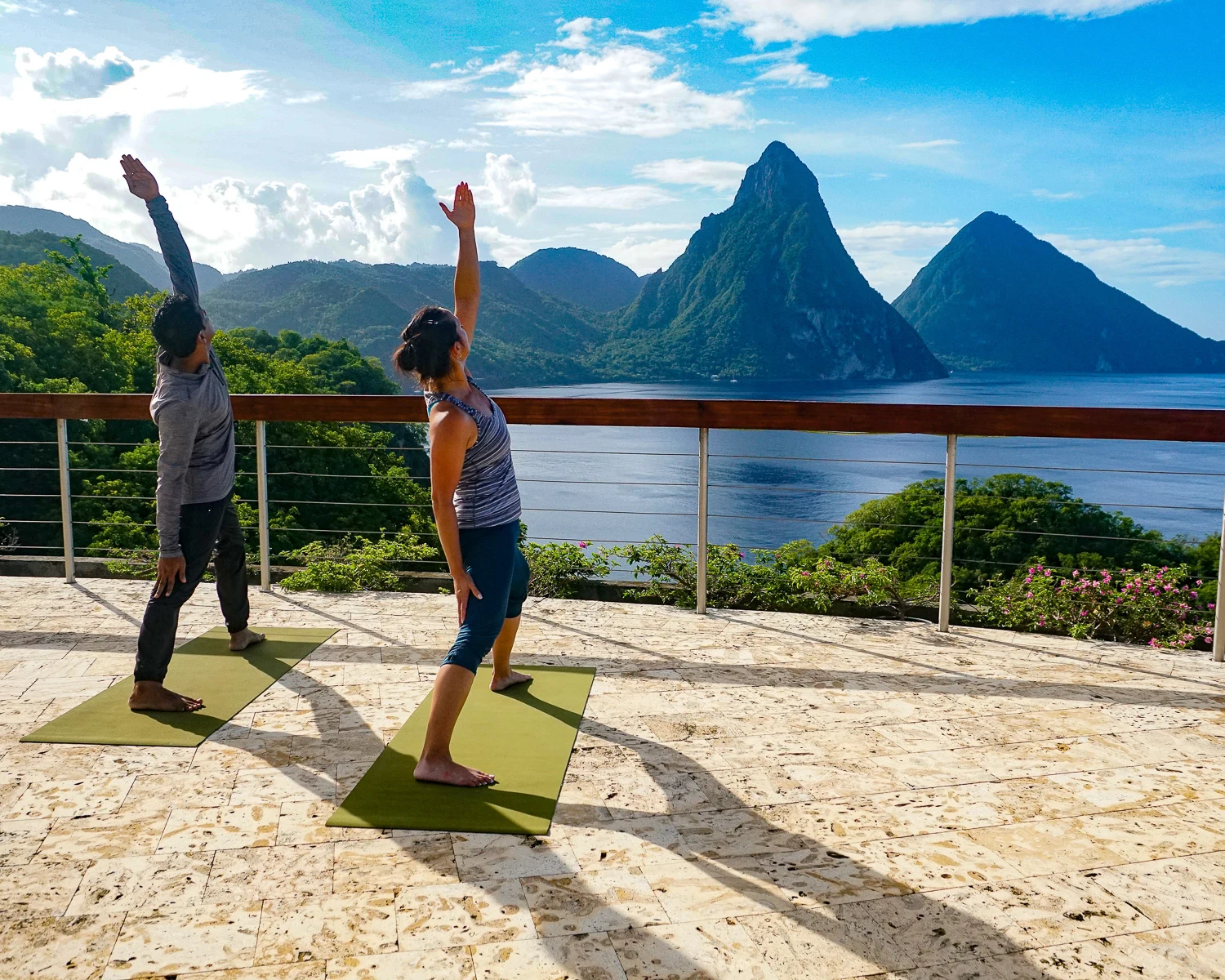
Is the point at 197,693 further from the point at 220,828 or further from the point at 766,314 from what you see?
the point at 766,314

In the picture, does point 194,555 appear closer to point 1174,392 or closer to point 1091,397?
point 1091,397

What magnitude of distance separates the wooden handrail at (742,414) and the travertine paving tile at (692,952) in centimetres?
210

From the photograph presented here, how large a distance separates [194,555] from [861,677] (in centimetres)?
234

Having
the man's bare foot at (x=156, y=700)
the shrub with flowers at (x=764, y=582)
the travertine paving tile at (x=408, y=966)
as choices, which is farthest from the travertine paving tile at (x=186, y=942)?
the shrub with flowers at (x=764, y=582)

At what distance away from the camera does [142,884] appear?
6.32ft

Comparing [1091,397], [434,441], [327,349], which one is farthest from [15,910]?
[1091,397]

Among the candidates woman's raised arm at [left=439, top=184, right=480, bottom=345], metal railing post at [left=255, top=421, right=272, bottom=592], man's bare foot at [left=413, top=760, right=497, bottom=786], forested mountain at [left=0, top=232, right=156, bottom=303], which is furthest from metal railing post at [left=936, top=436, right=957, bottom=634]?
forested mountain at [left=0, top=232, right=156, bottom=303]

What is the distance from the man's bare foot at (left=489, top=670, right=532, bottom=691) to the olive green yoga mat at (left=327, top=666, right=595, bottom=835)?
0.07ft

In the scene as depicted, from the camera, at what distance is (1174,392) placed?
64562 millimetres

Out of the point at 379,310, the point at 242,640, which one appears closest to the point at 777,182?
the point at 379,310

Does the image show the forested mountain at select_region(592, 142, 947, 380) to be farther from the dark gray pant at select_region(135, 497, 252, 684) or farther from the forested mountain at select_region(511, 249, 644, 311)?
the dark gray pant at select_region(135, 497, 252, 684)

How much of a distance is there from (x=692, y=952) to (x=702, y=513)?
2.55 metres

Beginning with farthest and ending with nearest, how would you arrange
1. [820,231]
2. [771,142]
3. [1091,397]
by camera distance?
[771,142]
[820,231]
[1091,397]

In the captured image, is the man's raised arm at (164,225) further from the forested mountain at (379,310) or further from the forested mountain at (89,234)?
the forested mountain at (89,234)
